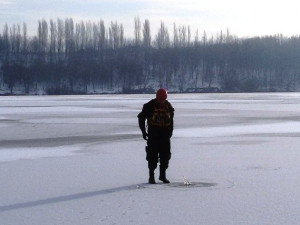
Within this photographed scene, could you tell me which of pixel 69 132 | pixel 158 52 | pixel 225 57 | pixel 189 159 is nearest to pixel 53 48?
pixel 158 52

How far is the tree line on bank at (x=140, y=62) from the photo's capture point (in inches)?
4043

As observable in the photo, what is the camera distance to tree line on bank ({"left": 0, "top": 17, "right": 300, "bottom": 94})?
4043 inches

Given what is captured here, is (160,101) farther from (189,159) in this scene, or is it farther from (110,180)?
(189,159)

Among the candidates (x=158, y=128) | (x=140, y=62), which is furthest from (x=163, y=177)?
(x=140, y=62)

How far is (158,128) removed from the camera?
884cm

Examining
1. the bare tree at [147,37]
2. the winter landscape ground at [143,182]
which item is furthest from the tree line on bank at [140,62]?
the winter landscape ground at [143,182]

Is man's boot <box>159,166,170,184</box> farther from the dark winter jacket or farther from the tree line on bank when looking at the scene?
the tree line on bank

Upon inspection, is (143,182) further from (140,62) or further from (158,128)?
(140,62)

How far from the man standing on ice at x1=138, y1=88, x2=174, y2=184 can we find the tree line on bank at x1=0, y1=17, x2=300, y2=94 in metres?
88.3

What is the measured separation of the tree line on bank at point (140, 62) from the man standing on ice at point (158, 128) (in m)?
88.3

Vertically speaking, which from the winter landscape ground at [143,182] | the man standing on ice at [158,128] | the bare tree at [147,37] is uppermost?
the bare tree at [147,37]

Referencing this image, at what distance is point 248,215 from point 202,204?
0.82m

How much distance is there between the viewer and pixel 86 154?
12.5 metres

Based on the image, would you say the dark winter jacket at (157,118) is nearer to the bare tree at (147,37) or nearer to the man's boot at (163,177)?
the man's boot at (163,177)
